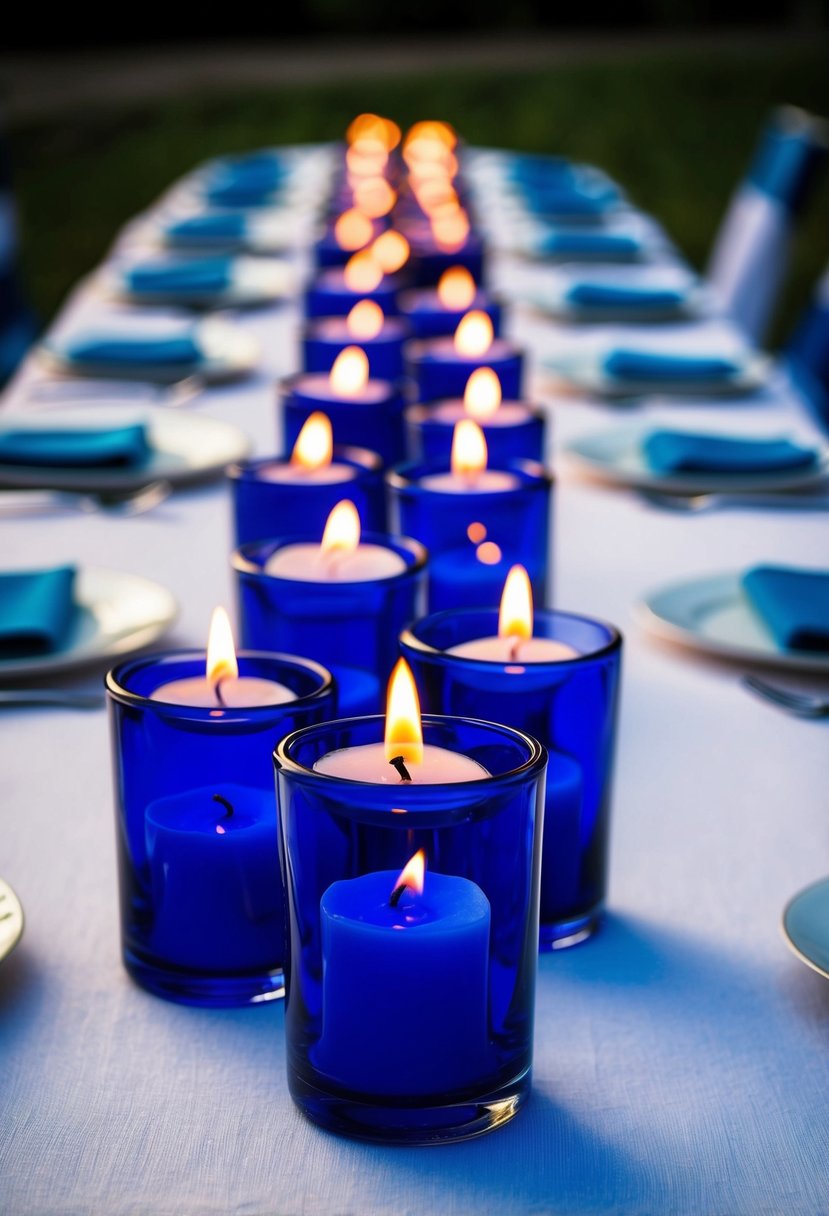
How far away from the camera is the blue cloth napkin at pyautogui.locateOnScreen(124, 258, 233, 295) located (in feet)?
7.92

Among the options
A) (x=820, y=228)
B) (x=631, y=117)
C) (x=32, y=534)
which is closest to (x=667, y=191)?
(x=820, y=228)

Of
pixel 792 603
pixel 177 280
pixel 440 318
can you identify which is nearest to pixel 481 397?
pixel 792 603

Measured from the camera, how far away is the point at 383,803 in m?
0.54

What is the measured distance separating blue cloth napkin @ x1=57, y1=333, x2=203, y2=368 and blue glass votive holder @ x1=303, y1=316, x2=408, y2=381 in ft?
1.15

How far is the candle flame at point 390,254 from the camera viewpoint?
2154mm

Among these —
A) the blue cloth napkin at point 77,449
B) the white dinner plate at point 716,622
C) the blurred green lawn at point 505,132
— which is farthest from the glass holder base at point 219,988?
the blurred green lawn at point 505,132

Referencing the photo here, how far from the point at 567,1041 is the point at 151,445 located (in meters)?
1.04

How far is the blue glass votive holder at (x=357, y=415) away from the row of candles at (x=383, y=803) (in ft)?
0.86

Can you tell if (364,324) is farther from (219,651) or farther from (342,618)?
(219,651)

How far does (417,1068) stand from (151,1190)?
10 cm

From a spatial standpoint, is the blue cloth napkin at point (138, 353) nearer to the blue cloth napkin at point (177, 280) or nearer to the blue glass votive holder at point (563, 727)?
the blue cloth napkin at point (177, 280)

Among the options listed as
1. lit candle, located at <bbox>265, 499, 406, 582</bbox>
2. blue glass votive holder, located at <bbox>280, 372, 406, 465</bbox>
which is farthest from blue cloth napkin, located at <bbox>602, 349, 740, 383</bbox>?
lit candle, located at <bbox>265, 499, 406, 582</bbox>

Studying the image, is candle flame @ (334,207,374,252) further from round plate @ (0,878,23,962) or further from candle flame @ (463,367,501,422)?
round plate @ (0,878,23,962)

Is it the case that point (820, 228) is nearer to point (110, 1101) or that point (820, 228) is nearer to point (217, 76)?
point (217, 76)
